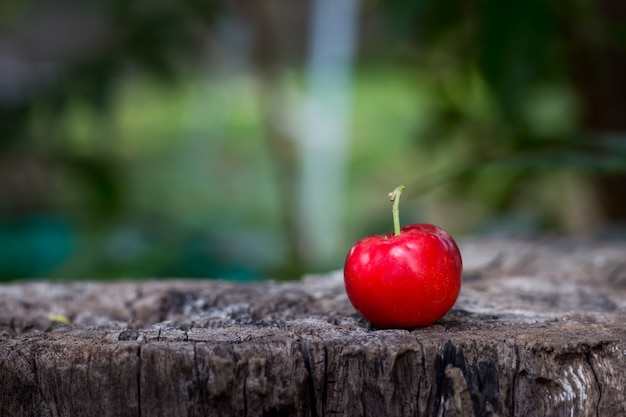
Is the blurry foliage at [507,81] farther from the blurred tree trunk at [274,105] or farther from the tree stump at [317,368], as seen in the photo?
the tree stump at [317,368]

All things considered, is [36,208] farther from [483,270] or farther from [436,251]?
[436,251]

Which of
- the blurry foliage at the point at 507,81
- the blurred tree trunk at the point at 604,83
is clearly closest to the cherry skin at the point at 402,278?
the blurry foliage at the point at 507,81

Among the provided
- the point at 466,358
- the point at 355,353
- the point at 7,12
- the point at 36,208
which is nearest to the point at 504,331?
the point at 466,358

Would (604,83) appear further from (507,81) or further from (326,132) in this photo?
(326,132)

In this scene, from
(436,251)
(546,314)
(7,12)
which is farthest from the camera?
(7,12)

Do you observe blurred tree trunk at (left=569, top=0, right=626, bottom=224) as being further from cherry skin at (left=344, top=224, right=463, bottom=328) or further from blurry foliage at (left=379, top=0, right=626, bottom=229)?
cherry skin at (left=344, top=224, right=463, bottom=328)

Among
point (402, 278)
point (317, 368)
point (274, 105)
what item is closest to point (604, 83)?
point (274, 105)
